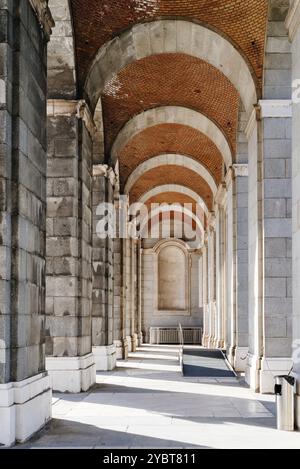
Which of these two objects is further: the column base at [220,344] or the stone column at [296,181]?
the column base at [220,344]

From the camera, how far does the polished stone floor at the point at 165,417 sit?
9.12 meters

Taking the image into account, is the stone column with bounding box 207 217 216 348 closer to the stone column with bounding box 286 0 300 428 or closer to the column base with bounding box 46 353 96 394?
the column base with bounding box 46 353 96 394

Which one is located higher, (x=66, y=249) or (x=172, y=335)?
(x=66, y=249)

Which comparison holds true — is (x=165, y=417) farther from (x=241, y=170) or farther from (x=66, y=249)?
(x=241, y=170)

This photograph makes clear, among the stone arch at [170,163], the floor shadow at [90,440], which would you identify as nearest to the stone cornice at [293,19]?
A: the floor shadow at [90,440]

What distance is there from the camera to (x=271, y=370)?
47.1 ft

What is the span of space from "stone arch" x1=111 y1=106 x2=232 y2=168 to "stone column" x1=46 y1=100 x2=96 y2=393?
20.3 feet

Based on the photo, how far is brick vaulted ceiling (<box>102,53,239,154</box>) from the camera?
1933 centimetres

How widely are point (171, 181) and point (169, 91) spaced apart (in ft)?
38.1

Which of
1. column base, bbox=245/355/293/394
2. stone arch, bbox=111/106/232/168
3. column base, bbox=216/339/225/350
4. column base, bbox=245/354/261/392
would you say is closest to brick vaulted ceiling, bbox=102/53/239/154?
stone arch, bbox=111/106/232/168

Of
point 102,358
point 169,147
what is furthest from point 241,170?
point 169,147

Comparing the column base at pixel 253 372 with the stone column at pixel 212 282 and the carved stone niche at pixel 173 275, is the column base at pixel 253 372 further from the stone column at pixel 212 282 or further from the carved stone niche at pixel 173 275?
the carved stone niche at pixel 173 275

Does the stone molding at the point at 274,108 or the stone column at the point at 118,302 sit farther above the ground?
the stone molding at the point at 274,108

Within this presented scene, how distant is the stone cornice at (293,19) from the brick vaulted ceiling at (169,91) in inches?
335
